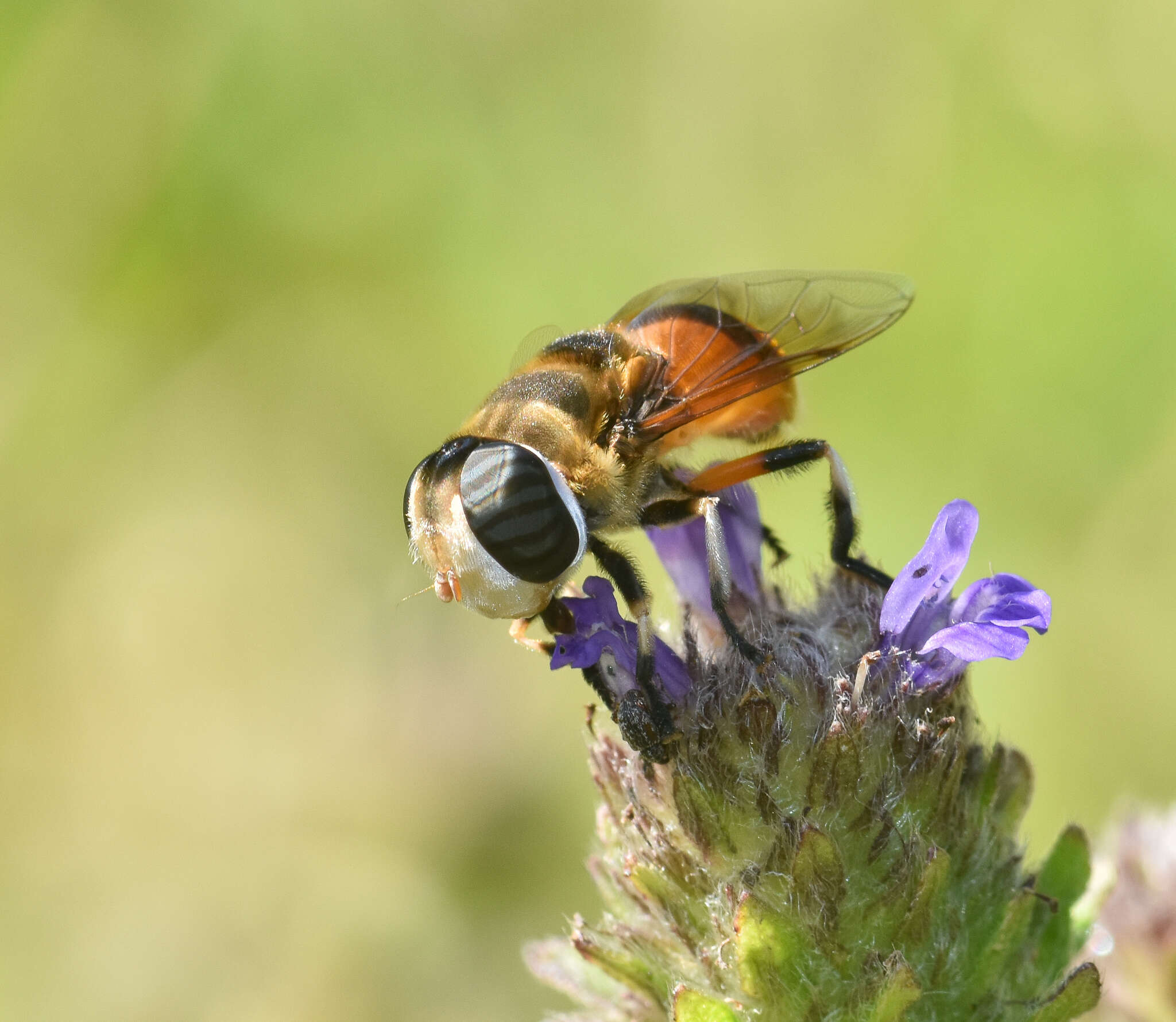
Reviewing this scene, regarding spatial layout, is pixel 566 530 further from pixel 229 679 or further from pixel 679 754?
pixel 229 679

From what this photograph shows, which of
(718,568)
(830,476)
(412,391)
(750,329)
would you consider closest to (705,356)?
(750,329)

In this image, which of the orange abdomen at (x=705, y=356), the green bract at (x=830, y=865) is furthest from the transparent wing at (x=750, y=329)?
the green bract at (x=830, y=865)

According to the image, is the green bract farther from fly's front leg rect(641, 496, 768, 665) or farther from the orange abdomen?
the orange abdomen

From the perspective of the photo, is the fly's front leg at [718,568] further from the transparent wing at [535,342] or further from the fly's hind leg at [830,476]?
the transparent wing at [535,342]

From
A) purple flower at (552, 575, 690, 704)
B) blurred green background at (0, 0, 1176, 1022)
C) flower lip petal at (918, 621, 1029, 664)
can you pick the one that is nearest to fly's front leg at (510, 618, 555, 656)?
purple flower at (552, 575, 690, 704)

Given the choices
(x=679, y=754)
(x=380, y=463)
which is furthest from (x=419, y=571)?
(x=679, y=754)
